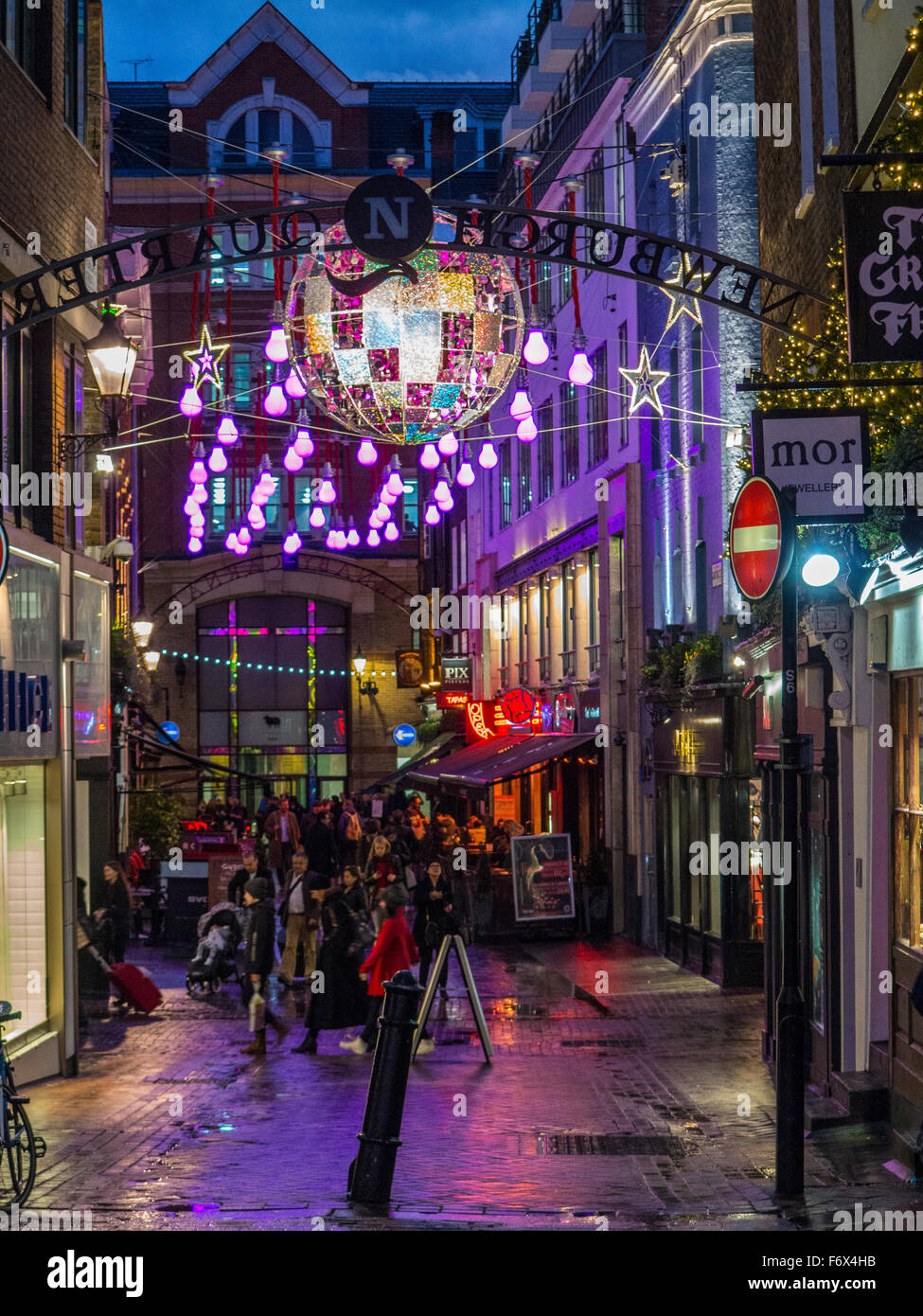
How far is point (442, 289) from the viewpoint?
13.3 metres

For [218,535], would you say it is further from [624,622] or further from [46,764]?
[46,764]

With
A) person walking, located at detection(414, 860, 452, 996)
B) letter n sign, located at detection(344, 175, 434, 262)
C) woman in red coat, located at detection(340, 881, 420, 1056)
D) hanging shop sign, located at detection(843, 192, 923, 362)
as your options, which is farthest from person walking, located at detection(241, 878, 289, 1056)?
hanging shop sign, located at detection(843, 192, 923, 362)

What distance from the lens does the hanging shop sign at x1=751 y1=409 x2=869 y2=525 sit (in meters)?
10.2

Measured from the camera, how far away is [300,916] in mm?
20188

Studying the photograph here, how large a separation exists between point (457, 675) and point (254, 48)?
23.5 metres

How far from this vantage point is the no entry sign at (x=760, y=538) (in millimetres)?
9938

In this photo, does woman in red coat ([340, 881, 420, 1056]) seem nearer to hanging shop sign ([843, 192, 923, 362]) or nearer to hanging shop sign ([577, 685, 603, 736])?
hanging shop sign ([843, 192, 923, 362])

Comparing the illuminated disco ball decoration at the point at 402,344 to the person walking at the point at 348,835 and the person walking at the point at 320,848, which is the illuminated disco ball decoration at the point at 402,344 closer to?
the person walking at the point at 320,848

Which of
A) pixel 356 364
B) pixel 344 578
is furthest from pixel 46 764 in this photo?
pixel 344 578

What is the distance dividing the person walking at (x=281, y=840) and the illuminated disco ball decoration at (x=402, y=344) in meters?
18.3

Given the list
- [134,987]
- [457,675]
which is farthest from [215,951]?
[457,675]

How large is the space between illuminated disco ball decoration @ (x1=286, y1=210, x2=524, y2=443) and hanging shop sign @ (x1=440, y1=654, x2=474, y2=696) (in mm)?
29289

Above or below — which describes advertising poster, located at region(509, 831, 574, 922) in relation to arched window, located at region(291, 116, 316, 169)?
below
